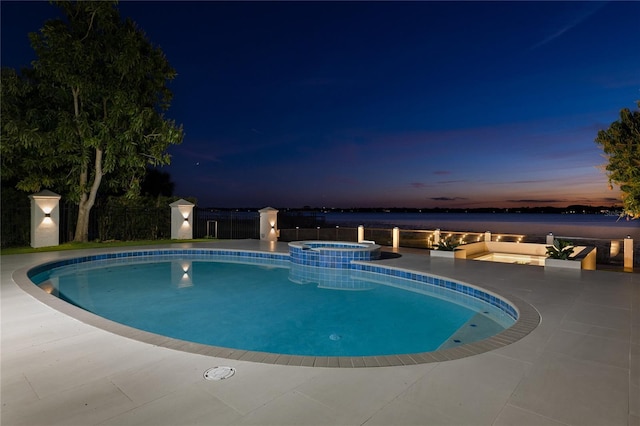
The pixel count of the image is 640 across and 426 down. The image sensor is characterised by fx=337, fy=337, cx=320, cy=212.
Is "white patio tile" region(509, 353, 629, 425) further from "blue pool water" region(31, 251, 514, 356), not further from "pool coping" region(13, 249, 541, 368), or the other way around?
"blue pool water" region(31, 251, 514, 356)

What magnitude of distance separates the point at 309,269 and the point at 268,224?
659cm

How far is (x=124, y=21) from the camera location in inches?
489

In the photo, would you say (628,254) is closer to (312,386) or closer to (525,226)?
(312,386)

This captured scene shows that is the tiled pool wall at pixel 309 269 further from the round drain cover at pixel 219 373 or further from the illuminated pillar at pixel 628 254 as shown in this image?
the illuminated pillar at pixel 628 254

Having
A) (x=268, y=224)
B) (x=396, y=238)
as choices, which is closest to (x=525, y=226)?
(x=396, y=238)

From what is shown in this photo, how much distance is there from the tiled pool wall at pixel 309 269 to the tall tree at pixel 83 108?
12.1ft

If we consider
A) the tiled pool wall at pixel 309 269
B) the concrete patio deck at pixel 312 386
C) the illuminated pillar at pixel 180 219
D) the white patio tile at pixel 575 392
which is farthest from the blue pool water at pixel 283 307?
the illuminated pillar at pixel 180 219

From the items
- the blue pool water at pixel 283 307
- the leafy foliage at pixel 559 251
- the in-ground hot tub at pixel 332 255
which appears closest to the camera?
the blue pool water at pixel 283 307

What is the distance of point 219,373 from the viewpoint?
2.74 m

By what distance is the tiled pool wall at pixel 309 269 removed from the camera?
633 centimetres

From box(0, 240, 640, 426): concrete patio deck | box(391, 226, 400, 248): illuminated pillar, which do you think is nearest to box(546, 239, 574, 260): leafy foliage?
box(0, 240, 640, 426): concrete patio deck

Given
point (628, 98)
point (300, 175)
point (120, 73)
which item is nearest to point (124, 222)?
point (120, 73)

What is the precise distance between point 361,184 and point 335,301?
26089 millimetres

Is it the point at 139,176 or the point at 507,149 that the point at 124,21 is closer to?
the point at 139,176
